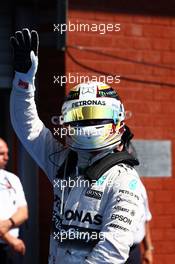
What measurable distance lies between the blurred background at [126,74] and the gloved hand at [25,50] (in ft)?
9.39

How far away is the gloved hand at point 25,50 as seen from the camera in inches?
107

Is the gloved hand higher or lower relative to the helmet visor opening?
higher

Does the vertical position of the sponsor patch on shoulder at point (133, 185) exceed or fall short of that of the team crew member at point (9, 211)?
it exceeds it

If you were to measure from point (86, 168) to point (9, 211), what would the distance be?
2416 millimetres

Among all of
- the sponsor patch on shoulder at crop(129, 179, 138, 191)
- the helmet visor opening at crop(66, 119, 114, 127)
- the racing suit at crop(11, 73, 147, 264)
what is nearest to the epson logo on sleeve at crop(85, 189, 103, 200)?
the racing suit at crop(11, 73, 147, 264)

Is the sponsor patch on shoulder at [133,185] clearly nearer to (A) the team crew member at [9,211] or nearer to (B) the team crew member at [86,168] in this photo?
(B) the team crew member at [86,168]

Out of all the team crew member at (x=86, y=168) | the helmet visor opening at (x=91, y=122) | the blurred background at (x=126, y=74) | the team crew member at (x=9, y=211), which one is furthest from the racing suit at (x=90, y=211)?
the blurred background at (x=126, y=74)

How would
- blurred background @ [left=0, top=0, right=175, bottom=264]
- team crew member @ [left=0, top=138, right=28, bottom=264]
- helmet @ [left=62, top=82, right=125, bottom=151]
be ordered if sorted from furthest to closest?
1. blurred background @ [left=0, top=0, right=175, bottom=264]
2. team crew member @ [left=0, top=138, right=28, bottom=264]
3. helmet @ [left=62, top=82, right=125, bottom=151]

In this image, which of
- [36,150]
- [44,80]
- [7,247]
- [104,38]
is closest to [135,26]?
[104,38]

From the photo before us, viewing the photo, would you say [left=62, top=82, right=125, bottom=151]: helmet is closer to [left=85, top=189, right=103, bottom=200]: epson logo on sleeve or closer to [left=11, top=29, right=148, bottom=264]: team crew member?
[left=11, top=29, right=148, bottom=264]: team crew member

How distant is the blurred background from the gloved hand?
2.86 m

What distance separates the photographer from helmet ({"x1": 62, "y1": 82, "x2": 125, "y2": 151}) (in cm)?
268

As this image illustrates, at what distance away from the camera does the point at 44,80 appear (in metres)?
5.82

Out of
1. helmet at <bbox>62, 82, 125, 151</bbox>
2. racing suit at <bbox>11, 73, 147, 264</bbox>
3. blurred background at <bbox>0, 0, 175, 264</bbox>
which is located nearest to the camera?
racing suit at <bbox>11, 73, 147, 264</bbox>
